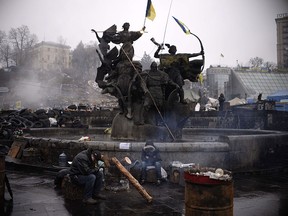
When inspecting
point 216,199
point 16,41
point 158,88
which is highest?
point 16,41

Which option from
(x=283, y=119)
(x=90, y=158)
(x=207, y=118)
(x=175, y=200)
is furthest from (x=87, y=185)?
(x=207, y=118)

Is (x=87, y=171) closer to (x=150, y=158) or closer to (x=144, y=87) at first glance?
(x=150, y=158)

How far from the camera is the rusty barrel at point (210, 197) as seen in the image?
5082 millimetres

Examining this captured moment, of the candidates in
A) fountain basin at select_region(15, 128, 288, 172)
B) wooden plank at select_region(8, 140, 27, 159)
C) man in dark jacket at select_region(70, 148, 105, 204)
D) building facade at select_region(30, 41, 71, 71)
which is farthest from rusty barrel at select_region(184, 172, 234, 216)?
building facade at select_region(30, 41, 71, 71)

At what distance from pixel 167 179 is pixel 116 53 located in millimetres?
6426

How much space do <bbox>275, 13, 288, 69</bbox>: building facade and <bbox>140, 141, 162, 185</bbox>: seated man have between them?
2536 inches

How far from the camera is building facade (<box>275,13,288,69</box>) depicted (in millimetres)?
68787

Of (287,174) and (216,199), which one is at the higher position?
(216,199)

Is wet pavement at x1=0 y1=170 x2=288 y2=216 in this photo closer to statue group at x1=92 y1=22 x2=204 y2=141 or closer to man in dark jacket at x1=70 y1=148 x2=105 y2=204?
man in dark jacket at x1=70 y1=148 x2=105 y2=204

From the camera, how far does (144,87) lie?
13453 millimetres

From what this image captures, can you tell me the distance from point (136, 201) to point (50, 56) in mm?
124188

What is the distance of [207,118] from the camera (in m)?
29.1

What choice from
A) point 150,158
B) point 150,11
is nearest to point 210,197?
point 150,158

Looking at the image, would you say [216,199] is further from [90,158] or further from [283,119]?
[283,119]
